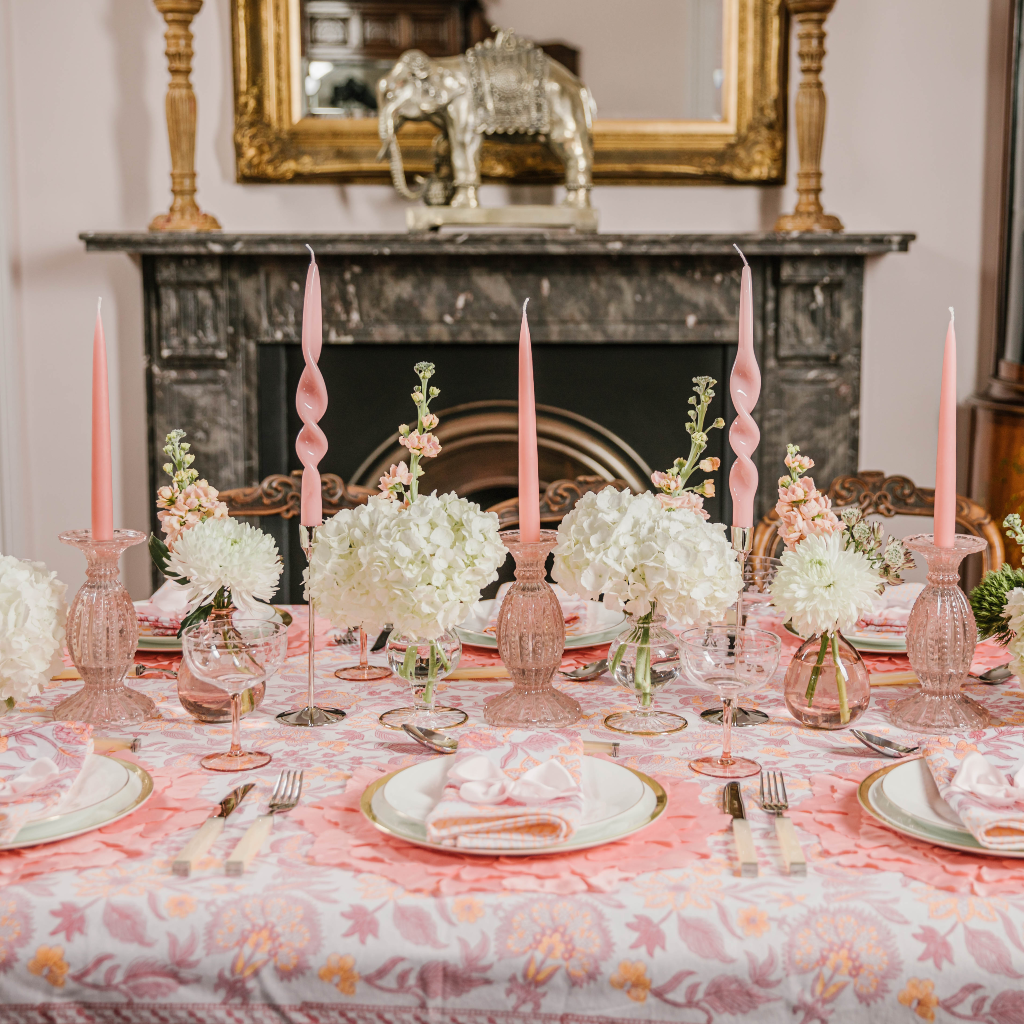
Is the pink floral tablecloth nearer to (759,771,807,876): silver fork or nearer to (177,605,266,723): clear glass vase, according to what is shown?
(759,771,807,876): silver fork

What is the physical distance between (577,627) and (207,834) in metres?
0.73

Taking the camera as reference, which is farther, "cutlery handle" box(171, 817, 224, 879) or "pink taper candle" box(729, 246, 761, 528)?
"pink taper candle" box(729, 246, 761, 528)

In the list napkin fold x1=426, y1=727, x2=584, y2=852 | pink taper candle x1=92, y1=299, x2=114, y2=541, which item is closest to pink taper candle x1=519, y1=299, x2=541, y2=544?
napkin fold x1=426, y1=727, x2=584, y2=852

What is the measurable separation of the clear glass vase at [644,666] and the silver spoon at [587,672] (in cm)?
15

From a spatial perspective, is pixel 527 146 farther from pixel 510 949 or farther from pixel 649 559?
pixel 510 949

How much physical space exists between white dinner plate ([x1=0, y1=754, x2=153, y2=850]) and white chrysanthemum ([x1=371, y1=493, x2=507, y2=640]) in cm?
27

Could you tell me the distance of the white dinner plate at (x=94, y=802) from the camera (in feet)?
2.86

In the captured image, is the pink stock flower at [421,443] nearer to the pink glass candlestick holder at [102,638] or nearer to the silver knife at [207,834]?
the pink glass candlestick holder at [102,638]

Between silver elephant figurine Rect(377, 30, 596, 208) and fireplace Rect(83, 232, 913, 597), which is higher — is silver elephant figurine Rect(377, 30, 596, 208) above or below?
above

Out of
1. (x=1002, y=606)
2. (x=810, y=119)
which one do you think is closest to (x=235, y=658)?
(x=1002, y=606)

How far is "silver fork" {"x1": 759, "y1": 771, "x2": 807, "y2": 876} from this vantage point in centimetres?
83

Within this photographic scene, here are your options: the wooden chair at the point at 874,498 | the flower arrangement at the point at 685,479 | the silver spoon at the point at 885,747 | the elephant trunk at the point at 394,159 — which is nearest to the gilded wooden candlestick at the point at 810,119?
the elephant trunk at the point at 394,159

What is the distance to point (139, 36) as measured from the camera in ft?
9.07

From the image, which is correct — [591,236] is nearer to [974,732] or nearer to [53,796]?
[974,732]
